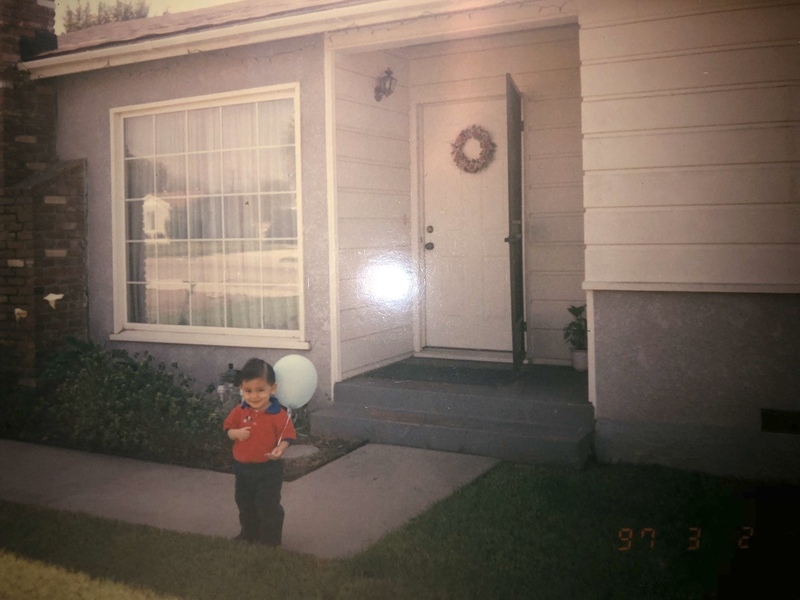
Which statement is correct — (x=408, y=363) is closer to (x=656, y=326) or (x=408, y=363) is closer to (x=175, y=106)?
(x=656, y=326)

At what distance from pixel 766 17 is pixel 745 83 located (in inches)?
16.7

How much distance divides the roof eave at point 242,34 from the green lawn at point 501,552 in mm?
3503

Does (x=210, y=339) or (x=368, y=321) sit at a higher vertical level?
(x=368, y=321)

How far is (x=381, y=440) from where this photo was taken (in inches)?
248

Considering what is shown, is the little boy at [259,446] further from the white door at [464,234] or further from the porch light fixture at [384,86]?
the porch light fixture at [384,86]

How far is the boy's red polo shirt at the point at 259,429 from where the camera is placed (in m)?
4.12

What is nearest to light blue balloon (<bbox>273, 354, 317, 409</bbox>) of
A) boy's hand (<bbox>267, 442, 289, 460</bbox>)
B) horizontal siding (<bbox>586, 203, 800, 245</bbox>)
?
boy's hand (<bbox>267, 442, 289, 460</bbox>)

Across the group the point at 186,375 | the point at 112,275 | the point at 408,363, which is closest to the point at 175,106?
the point at 112,275

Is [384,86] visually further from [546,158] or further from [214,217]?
[214,217]

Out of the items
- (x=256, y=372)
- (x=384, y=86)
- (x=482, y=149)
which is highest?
(x=384, y=86)

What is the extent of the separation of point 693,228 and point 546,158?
215 cm

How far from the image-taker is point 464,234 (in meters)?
7.73

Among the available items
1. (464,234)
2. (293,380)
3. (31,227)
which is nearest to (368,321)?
(464,234)

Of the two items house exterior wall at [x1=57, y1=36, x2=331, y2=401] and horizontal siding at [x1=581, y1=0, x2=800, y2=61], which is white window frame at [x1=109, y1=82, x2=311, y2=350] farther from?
horizontal siding at [x1=581, y1=0, x2=800, y2=61]
